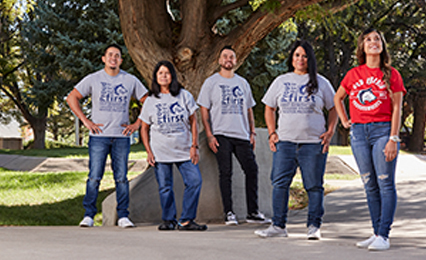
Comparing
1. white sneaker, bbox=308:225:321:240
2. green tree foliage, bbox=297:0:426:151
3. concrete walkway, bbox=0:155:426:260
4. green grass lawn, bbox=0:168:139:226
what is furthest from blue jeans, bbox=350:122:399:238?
green tree foliage, bbox=297:0:426:151

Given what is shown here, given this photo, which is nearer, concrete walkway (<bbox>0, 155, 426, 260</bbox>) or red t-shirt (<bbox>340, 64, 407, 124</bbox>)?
concrete walkway (<bbox>0, 155, 426, 260</bbox>)

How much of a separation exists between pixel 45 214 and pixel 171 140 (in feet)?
11.3

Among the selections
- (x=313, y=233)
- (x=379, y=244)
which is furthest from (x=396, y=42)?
(x=379, y=244)

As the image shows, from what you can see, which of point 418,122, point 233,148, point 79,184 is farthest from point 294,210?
point 418,122

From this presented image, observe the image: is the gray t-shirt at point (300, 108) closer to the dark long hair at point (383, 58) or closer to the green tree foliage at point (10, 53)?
the dark long hair at point (383, 58)

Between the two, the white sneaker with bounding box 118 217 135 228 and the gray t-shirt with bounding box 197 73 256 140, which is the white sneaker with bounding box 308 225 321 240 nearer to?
the gray t-shirt with bounding box 197 73 256 140

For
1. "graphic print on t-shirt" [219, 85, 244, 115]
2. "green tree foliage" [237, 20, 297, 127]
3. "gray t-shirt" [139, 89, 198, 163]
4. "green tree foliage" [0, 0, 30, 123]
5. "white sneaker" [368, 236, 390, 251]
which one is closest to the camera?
"white sneaker" [368, 236, 390, 251]

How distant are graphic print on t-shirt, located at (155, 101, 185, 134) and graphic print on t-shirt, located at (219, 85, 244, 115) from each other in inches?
21.8

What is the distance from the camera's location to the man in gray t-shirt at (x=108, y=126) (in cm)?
534

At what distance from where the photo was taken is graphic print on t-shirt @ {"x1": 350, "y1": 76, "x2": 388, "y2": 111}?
3963mm

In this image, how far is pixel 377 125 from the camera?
3975 mm

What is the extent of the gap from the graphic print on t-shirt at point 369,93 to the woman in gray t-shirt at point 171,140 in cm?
187

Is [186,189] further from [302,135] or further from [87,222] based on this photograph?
[302,135]

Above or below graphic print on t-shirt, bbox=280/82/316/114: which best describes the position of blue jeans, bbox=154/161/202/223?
below
